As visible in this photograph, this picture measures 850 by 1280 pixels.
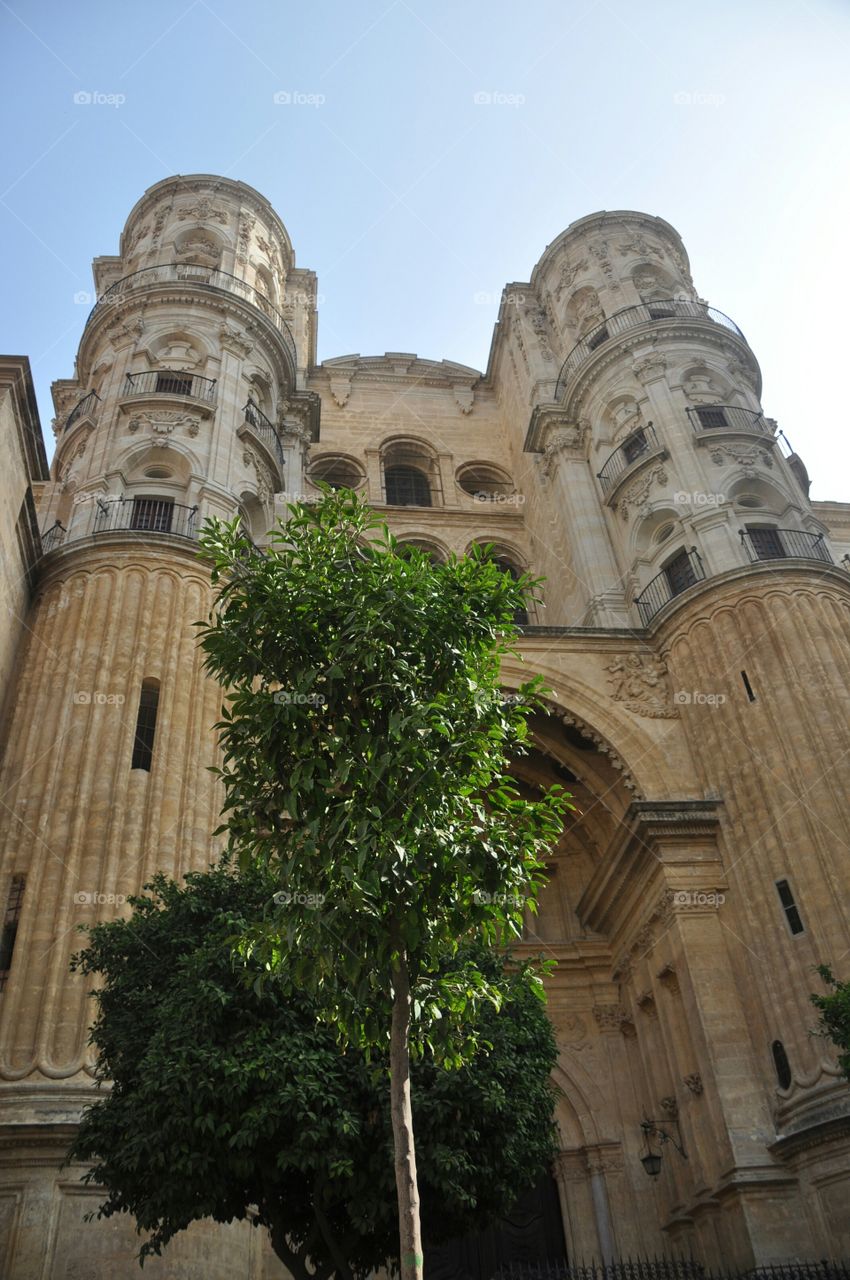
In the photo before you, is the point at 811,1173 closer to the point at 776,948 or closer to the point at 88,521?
the point at 776,948

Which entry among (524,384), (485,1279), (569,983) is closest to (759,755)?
(569,983)

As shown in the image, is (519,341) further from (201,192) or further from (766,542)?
(766,542)

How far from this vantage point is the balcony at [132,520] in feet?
60.9

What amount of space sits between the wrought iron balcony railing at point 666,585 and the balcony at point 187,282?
10198 mm

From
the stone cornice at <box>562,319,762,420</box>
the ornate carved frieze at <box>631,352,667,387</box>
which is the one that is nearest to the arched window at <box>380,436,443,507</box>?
the stone cornice at <box>562,319,762,420</box>

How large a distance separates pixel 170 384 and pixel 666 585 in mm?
10874

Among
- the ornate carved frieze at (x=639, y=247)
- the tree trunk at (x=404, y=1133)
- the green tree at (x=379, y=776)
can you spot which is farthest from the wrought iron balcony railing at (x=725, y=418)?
the tree trunk at (x=404, y=1133)

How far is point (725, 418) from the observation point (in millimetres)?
22250

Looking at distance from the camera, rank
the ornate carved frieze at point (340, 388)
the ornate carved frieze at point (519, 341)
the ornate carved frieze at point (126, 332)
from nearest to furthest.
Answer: the ornate carved frieze at point (126, 332), the ornate carved frieze at point (519, 341), the ornate carved frieze at point (340, 388)

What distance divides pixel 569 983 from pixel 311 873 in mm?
12593

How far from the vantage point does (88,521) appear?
18.8m

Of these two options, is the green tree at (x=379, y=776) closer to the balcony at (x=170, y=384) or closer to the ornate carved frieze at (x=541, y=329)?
the balcony at (x=170, y=384)

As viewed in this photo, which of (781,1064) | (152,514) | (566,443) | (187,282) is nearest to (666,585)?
(566,443)

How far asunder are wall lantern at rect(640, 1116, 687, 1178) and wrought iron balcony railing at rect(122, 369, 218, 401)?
51.0 ft
